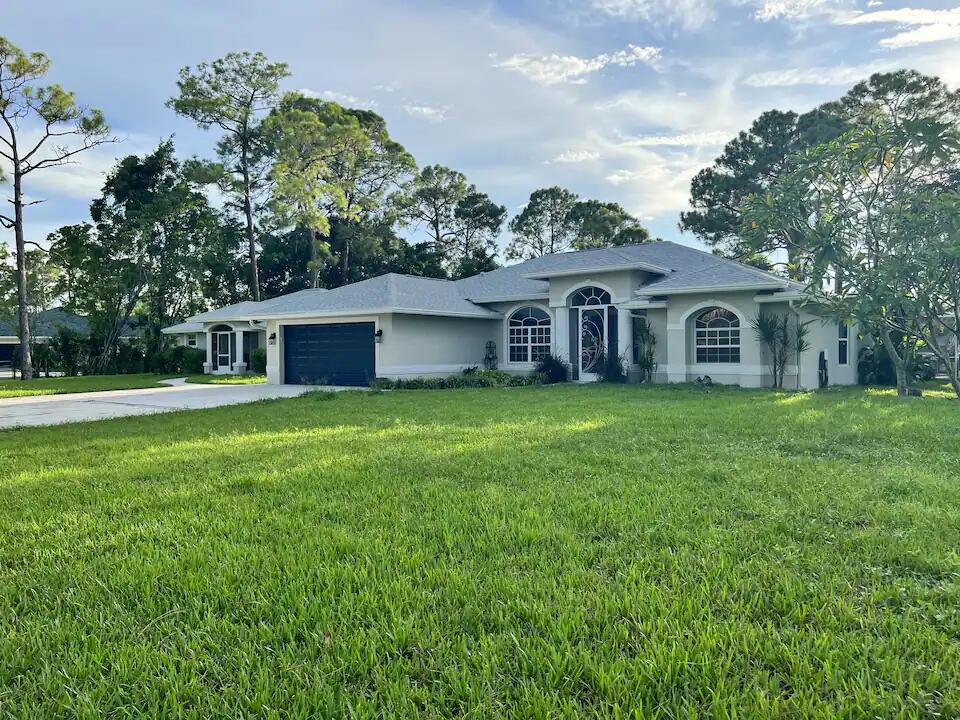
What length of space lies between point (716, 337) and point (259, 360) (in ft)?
64.5

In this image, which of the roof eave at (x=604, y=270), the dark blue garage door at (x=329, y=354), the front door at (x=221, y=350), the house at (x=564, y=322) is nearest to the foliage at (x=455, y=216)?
the front door at (x=221, y=350)

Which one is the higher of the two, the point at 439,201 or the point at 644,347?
the point at 439,201

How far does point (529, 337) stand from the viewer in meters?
21.8

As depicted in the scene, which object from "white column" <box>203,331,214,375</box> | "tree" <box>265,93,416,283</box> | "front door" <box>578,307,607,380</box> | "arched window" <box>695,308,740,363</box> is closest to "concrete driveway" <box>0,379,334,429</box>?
"front door" <box>578,307,607,380</box>

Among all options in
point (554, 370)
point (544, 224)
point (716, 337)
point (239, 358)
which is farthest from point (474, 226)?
point (716, 337)

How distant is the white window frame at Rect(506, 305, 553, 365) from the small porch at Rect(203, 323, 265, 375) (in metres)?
13.5

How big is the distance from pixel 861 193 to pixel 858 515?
10545mm

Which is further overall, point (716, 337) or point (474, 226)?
point (474, 226)

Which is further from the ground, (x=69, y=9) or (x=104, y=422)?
(x=69, y=9)

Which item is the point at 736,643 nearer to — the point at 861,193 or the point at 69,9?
the point at 861,193

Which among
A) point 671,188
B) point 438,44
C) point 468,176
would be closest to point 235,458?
point 438,44

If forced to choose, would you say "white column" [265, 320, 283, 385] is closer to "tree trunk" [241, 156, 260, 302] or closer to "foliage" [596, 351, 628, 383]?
"foliage" [596, 351, 628, 383]

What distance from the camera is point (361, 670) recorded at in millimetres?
2447

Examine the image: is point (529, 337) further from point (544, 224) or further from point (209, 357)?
point (544, 224)
